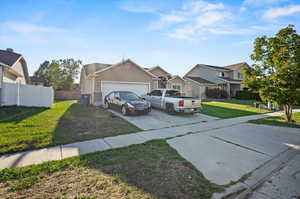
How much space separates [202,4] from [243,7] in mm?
2145

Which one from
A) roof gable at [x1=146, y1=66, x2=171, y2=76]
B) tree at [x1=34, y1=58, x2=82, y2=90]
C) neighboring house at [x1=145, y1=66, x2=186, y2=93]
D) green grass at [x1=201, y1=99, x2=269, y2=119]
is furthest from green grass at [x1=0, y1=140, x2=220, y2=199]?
tree at [x1=34, y1=58, x2=82, y2=90]

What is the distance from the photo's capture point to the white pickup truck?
8891 millimetres

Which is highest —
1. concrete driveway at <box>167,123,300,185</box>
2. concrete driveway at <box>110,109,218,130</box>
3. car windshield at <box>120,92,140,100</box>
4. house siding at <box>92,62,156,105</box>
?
house siding at <box>92,62,156,105</box>

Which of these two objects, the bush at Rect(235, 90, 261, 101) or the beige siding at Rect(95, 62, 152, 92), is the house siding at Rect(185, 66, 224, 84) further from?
the beige siding at Rect(95, 62, 152, 92)

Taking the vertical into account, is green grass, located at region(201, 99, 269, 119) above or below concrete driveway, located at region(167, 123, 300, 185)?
above

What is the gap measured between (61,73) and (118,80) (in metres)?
23.2

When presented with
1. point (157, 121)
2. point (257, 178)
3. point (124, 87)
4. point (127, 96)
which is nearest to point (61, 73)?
point (124, 87)

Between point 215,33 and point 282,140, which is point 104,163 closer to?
point 282,140

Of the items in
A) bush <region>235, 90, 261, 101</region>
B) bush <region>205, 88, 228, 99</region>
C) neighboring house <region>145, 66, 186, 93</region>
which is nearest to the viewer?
neighboring house <region>145, 66, 186, 93</region>

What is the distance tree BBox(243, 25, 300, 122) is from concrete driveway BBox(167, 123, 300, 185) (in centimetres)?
238

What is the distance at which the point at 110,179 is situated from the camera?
2666 millimetres

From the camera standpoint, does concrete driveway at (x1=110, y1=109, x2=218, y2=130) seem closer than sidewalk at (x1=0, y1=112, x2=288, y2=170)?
No

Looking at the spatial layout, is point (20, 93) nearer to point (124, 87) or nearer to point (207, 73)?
point (124, 87)

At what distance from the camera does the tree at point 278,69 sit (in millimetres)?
7441
